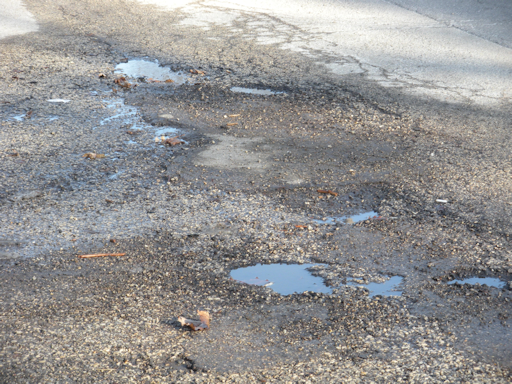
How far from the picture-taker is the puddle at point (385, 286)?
2.74m

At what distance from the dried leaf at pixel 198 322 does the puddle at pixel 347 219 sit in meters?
1.19

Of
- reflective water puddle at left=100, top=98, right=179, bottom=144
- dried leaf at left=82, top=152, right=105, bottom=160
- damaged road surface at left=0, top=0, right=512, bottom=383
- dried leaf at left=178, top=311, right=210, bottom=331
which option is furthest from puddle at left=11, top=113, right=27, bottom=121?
dried leaf at left=178, top=311, right=210, bottom=331

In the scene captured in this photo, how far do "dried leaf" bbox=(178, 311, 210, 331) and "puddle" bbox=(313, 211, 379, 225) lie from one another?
1.19 meters

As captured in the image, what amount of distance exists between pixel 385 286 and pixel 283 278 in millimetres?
554

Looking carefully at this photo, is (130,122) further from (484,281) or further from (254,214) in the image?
(484,281)

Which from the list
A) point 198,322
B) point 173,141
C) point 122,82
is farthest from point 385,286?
point 122,82

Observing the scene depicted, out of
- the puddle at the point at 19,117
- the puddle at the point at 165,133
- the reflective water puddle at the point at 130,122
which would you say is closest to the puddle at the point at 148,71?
the reflective water puddle at the point at 130,122

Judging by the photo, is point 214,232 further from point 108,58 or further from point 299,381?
point 108,58

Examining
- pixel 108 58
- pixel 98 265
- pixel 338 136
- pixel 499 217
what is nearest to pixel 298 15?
pixel 108 58

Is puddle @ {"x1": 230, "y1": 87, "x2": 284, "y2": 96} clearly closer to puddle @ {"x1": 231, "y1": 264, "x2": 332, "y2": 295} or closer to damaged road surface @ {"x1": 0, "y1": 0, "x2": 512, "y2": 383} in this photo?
damaged road surface @ {"x1": 0, "y1": 0, "x2": 512, "y2": 383}

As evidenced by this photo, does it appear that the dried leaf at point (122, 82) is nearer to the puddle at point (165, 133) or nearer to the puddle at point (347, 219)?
the puddle at point (165, 133)

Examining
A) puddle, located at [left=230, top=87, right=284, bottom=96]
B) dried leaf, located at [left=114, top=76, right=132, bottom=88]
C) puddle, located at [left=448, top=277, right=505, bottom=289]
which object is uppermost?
puddle, located at [left=230, top=87, right=284, bottom=96]

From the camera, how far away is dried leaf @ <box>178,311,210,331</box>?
8.02 feet

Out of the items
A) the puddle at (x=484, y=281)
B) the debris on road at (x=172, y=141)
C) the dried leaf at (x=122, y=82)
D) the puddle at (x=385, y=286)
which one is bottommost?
the puddle at (x=385, y=286)
